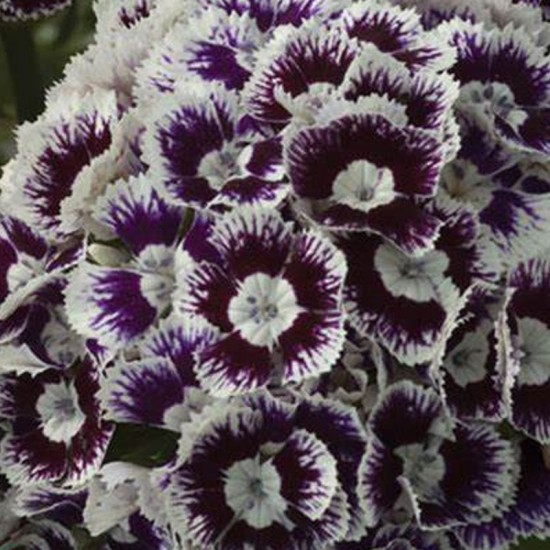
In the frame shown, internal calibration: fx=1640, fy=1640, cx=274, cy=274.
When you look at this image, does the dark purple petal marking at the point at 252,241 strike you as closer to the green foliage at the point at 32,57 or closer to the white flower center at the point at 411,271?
the white flower center at the point at 411,271

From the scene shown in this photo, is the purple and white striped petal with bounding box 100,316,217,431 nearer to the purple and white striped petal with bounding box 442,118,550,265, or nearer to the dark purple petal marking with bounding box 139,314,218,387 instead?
the dark purple petal marking with bounding box 139,314,218,387

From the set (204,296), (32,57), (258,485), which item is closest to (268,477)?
(258,485)

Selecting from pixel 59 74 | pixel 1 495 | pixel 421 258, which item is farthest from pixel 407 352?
pixel 59 74

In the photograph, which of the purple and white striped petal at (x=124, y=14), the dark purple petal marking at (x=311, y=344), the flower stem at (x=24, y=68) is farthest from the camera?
the flower stem at (x=24, y=68)

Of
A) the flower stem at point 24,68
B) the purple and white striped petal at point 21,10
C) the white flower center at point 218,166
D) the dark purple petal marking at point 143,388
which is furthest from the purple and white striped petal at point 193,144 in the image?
the flower stem at point 24,68

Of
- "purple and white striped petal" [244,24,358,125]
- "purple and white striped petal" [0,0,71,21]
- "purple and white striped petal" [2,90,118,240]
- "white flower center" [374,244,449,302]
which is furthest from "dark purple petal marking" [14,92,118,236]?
"purple and white striped petal" [0,0,71,21]

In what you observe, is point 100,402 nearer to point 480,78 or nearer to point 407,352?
point 407,352
